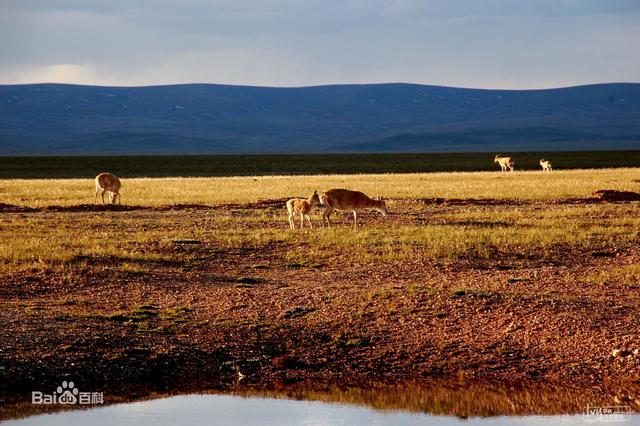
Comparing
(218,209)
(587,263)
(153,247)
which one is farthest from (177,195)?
(587,263)

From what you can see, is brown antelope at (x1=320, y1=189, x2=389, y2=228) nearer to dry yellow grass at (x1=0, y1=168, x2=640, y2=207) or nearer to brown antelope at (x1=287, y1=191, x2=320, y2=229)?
brown antelope at (x1=287, y1=191, x2=320, y2=229)

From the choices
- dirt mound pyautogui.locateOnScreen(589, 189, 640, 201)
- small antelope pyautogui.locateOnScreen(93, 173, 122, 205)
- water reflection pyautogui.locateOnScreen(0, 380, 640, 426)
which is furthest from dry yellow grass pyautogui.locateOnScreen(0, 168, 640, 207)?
water reflection pyautogui.locateOnScreen(0, 380, 640, 426)

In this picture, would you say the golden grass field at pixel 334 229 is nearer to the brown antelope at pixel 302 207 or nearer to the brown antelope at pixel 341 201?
the brown antelope at pixel 302 207

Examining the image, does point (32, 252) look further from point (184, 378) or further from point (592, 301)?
point (592, 301)

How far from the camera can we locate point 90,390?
482 inches

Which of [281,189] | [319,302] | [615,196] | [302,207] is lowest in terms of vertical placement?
[319,302]

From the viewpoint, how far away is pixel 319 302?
15664 millimetres

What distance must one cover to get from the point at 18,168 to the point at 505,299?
221 feet

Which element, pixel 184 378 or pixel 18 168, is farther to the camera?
pixel 18 168

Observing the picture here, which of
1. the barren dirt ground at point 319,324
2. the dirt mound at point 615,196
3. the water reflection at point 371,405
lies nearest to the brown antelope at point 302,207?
the barren dirt ground at point 319,324

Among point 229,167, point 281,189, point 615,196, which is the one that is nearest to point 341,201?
point 615,196

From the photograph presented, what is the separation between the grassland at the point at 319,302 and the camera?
13.0m

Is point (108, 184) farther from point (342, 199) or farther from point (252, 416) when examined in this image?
point (252, 416)

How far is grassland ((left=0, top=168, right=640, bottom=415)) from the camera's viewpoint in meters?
13.0
